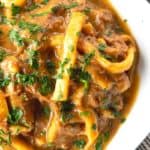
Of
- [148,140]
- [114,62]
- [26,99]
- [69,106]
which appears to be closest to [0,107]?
[26,99]

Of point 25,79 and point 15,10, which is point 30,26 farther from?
point 25,79

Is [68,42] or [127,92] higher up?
[68,42]

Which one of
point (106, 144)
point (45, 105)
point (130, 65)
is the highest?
point (130, 65)

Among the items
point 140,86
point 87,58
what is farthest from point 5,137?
point 140,86

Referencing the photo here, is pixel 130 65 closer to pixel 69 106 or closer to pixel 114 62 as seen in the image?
pixel 114 62

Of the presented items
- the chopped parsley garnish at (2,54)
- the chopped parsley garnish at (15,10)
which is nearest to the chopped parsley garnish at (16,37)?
the chopped parsley garnish at (2,54)

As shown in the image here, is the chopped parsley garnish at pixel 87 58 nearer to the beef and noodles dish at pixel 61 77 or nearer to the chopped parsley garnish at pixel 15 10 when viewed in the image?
the beef and noodles dish at pixel 61 77

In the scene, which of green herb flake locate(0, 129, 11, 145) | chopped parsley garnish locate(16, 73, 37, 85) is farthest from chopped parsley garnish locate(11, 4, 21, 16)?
green herb flake locate(0, 129, 11, 145)
